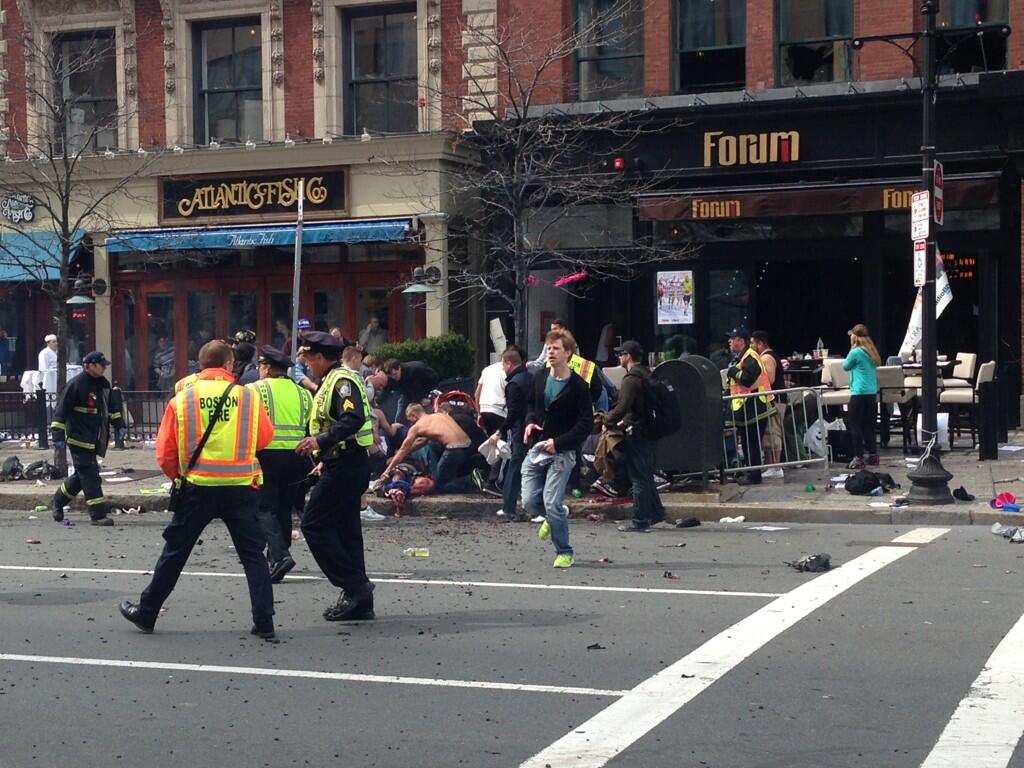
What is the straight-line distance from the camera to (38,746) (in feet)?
20.8

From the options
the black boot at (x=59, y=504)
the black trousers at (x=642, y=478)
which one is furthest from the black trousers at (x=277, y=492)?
the black boot at (x=59, y=504)

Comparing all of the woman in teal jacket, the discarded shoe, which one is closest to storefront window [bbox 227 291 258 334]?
the woman in teal jacket

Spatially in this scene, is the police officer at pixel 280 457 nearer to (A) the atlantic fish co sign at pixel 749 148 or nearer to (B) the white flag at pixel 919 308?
(B) the white flag at pixel 919 308

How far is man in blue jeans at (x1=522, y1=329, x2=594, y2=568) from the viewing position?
11.2m

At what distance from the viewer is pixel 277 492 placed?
10.9 metres

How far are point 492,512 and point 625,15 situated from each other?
33.8ft

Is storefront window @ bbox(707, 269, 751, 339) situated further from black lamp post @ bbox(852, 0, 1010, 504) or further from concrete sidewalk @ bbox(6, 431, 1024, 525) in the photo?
black lamp post @ bbox(852, 0, 1010, 504)

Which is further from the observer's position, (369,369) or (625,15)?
(625,15)

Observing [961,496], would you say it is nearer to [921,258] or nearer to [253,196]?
[921,258]

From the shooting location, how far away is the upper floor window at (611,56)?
22.6 meters

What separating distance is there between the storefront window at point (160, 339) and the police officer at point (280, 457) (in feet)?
51.7

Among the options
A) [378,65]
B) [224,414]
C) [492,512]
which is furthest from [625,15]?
[224,414]

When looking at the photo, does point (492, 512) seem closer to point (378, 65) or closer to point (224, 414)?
point (224, 414)

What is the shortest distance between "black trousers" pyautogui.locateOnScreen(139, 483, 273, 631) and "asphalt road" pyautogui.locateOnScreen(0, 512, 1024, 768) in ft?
0.71
